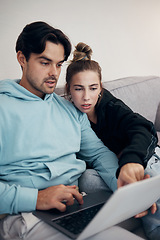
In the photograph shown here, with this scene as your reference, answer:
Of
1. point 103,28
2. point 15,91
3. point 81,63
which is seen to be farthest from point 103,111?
point 103,28

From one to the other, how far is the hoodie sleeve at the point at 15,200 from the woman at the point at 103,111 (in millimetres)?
446

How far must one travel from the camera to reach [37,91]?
1.22 meters

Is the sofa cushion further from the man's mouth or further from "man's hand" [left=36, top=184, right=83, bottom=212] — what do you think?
"man's hand" [left=36, top=184, right=83, bottom=212]

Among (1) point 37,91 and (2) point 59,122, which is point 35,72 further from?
(2) point 59,122

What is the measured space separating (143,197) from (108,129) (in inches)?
27.3

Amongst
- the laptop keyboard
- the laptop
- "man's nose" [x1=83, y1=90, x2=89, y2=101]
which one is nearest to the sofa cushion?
"man's nose" [x1=83, y1=90, x2=89, y2=101]

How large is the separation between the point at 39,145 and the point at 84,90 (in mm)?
381

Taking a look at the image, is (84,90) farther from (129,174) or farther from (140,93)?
(140,93)

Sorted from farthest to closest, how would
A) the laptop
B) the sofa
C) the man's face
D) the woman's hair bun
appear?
the sofa < the woman's hair bun < the man's face < the laptop

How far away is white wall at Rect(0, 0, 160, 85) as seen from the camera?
1.53m

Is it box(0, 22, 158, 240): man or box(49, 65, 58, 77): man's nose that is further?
box(49, 65, 58, 77): man's nose

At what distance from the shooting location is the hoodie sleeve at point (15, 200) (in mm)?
958

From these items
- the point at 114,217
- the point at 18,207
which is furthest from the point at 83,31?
the point at 114,217

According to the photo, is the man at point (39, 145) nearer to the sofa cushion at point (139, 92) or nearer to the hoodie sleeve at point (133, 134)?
the hoodie sleeve at point (133, 134)
